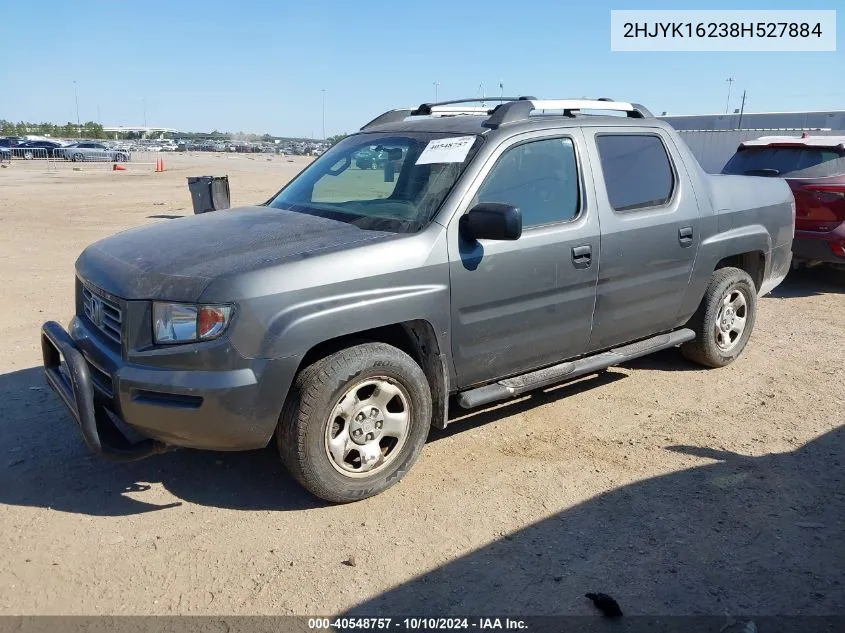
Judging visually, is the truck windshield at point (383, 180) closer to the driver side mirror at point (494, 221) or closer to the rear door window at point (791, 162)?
the driver side mirror at point (494, 221)

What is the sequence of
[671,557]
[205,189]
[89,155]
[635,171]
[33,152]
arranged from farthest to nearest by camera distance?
1. [33,152]
2. [89,155]
3. [205,189]
4. [635,171]
5. [671,557]

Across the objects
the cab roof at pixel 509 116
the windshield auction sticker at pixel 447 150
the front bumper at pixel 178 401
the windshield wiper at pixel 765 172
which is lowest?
the front bumper at pixel 178 401

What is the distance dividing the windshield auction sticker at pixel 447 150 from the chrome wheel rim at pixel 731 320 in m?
2.66

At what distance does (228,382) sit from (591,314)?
2352 mm

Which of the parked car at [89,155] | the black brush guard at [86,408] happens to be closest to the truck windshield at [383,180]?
the black brush guard at [86,408]

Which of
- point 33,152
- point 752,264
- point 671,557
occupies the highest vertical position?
point 33,152

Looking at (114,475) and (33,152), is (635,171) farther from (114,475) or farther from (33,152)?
(33,152)

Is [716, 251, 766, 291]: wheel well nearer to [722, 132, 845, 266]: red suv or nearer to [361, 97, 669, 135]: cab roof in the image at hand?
[361, 97, 669, 135]: cab roof

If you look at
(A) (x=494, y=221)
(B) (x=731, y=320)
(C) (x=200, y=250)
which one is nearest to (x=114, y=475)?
(C) (x=200, y=250)

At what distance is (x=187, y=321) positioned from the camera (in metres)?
3.34

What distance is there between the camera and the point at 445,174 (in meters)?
4.14

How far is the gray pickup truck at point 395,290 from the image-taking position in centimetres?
336

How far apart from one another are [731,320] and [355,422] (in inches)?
141

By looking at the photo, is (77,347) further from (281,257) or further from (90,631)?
(90,631)
